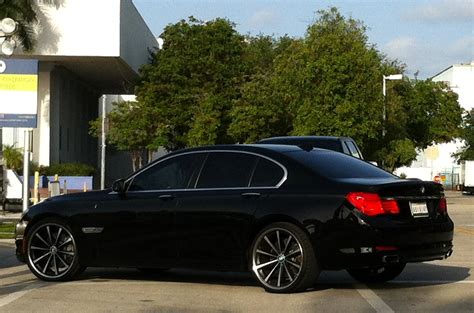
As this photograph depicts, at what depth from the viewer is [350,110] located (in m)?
39.5

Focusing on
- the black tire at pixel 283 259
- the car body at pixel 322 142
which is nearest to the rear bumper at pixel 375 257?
the black tire at pixel 283 259

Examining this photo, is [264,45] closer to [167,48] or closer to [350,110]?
[167,48]

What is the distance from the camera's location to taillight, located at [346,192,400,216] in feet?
28.8

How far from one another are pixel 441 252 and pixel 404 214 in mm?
770

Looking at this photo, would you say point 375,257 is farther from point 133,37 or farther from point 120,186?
point 133,37

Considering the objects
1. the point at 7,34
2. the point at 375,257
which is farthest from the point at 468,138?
the point at 375,257

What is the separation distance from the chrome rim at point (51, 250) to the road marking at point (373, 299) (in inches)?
134

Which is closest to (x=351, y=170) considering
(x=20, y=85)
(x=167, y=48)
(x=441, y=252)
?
(x=441, y=252)

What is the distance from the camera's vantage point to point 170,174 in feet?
33.3

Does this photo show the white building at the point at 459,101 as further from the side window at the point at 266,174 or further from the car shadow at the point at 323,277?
the side window at the point at 266,174

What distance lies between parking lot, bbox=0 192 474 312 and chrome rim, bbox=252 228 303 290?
18cm

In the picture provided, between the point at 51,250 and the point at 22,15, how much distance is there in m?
29.3

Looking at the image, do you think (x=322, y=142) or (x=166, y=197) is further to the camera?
(x=322, y=142)

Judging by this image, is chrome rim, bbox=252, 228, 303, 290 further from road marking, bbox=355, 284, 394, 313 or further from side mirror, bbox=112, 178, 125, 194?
side mirror, bbox=112, 178, 125, 194
